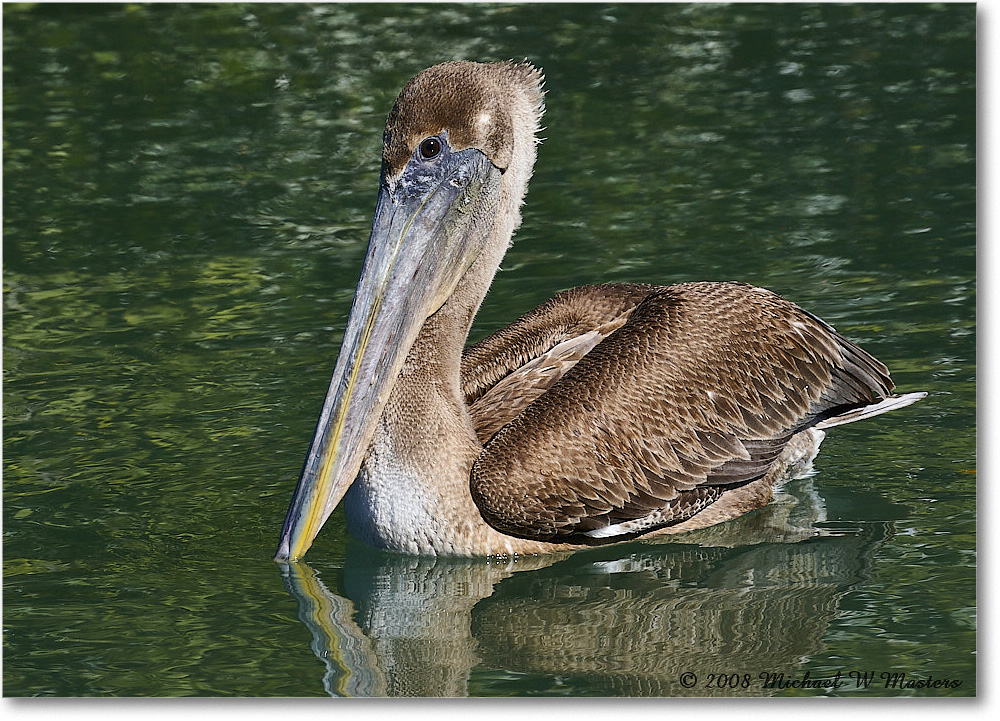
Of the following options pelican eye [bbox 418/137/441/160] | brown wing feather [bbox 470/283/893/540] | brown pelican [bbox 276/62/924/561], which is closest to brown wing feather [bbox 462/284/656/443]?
brown pelican [bbox 276/62/924/561]

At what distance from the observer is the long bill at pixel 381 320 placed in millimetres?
5559

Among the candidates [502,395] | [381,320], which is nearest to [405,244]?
[381,320]

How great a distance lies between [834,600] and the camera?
5.65 metres

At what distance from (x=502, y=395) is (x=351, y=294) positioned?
2.47 meters

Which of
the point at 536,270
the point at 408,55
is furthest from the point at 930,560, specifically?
the point at 408,55

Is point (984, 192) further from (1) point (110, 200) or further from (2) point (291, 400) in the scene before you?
(1) point (110, 200)

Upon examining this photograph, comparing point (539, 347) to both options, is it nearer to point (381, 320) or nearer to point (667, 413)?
point (667, 413)

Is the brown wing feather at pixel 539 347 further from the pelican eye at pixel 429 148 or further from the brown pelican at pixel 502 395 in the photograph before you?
the pelican eye at pixel 429 148

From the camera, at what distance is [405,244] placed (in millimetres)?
5660

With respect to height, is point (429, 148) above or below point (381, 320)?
above

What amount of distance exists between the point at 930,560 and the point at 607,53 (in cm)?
689

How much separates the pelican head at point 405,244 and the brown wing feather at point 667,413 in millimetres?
552

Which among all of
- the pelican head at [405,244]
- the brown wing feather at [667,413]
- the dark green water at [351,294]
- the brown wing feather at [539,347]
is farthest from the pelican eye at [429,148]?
the dark green water at [351,294]

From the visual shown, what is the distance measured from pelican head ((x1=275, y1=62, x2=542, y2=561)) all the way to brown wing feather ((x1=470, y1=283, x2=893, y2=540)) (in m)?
0.55
